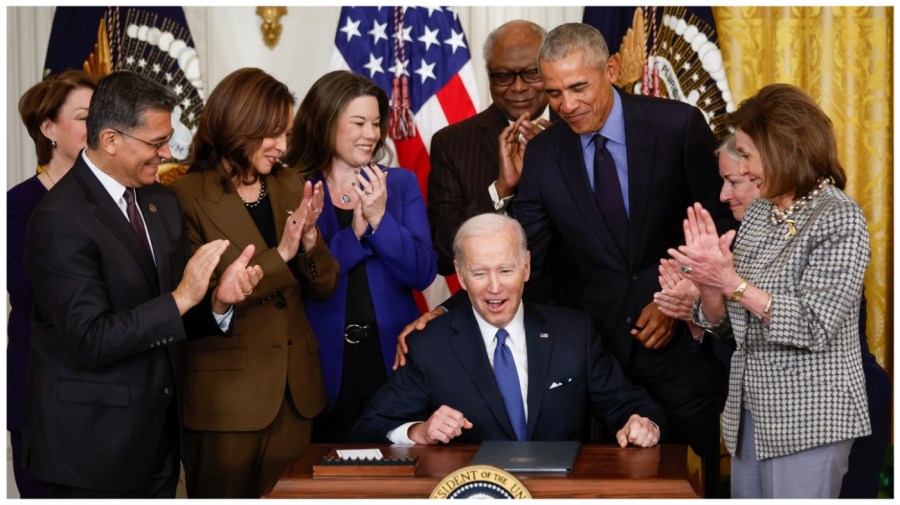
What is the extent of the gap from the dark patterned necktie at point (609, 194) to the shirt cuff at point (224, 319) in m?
1.29

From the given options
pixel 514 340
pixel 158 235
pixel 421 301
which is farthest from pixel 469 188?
pixel 158 235

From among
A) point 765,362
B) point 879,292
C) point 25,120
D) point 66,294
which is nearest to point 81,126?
point 25,120

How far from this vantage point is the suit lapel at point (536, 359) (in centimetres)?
341

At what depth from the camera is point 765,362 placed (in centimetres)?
311

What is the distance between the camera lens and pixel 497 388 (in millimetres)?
3424

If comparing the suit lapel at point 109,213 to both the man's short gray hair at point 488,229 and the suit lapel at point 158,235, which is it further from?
the man's short gray hair at point 488,229

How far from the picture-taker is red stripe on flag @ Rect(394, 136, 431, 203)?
18.0 feet

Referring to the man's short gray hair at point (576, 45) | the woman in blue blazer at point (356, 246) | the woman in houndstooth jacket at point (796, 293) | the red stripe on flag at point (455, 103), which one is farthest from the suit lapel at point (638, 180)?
the red stripe on flag at point (455, 103)

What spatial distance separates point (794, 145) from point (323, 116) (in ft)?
5.82

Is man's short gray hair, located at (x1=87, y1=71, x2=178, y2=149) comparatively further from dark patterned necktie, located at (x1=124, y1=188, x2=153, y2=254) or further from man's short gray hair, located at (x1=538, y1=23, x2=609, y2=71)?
man's short gray hair, located at (x1=538, y1=23, x2=609, y2=71)

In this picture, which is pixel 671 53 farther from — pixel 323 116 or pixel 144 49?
pixel 144 49

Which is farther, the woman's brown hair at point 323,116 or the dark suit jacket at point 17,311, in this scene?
the woman's brown hair at point 323,116

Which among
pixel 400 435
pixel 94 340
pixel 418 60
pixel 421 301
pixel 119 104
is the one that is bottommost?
pixel 421 301

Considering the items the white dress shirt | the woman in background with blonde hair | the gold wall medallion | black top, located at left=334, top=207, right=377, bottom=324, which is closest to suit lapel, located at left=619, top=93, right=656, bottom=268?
the white dress shirt
